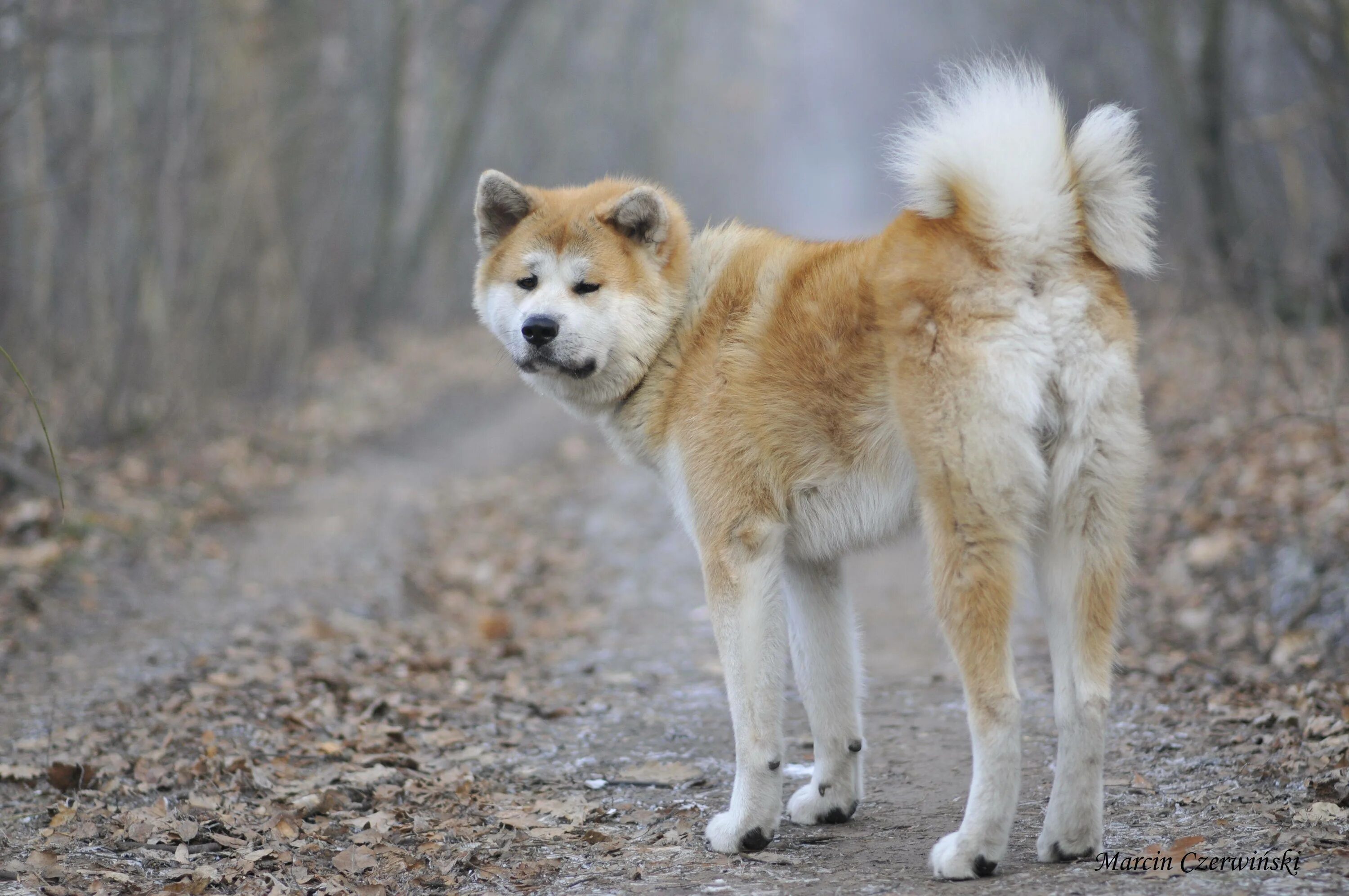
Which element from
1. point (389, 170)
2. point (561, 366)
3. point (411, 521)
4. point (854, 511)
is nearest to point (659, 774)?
point (854, 511)

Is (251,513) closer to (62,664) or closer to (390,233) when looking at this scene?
(62,664)

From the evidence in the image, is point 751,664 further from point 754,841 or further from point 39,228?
point 39,228

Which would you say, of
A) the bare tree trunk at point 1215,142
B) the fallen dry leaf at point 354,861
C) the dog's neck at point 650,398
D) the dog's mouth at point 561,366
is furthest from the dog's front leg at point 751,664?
the bare tree trunk at point 1215,142

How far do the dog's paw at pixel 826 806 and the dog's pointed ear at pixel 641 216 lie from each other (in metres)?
2.09

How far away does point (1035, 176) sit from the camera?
3346 millimetres

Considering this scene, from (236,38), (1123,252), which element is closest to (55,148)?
(236,38)

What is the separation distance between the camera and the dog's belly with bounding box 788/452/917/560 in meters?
3.51

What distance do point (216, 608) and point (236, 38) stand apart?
820 cm

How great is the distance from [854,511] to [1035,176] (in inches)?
45.8

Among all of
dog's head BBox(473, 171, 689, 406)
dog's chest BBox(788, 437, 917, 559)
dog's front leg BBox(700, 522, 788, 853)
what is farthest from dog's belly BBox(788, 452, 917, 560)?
dog's head BBox(473, 171, 689, 406)

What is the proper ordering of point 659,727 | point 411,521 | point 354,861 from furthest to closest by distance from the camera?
point 411,521, point 659,727, point 354,861

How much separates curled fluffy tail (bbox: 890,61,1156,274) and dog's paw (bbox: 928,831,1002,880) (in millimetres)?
1677

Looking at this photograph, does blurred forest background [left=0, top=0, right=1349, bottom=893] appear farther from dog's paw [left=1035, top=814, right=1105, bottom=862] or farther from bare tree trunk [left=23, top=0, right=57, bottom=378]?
dog's paw [left=1035, top=814, right=1105, bottom=862]

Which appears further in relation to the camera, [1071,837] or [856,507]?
[856,507]
